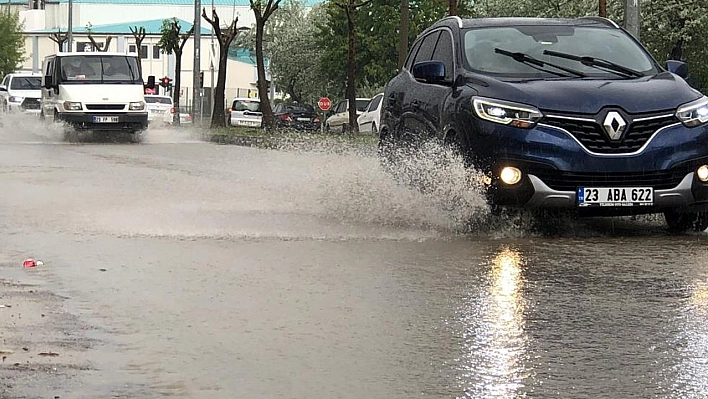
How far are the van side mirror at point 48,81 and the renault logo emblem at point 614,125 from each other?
75.9ft

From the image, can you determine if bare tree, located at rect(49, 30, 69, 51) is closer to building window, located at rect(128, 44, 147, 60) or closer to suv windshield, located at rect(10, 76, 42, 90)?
building window, located at rect(128, 44, 147, 60)

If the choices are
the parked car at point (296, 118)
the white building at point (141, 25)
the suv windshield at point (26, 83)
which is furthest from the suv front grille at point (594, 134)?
the white building at point (141, 25)

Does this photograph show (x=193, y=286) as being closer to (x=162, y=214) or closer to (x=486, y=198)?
(x=486, y=198)

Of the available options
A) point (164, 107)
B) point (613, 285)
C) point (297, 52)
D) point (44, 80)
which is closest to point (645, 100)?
point (613, 285)

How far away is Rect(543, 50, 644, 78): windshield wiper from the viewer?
11.0 m

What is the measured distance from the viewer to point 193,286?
7781 mm

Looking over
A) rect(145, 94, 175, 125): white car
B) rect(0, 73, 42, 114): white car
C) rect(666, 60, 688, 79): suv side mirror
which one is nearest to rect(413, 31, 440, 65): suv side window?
rect(666, 60, 688, 79): suv side mirror

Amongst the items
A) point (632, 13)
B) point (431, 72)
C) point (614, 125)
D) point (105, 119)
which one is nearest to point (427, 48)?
point (431, 72)

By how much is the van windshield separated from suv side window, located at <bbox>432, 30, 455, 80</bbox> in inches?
771

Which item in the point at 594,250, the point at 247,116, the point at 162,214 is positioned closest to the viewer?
the point at 594,250

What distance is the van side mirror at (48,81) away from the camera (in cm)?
3131

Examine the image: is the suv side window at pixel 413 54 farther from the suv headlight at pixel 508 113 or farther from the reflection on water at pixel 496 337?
the reflection on water at pixel 496 337

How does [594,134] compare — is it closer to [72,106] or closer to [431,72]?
[431,72]

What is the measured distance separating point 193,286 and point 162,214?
4271 mm
